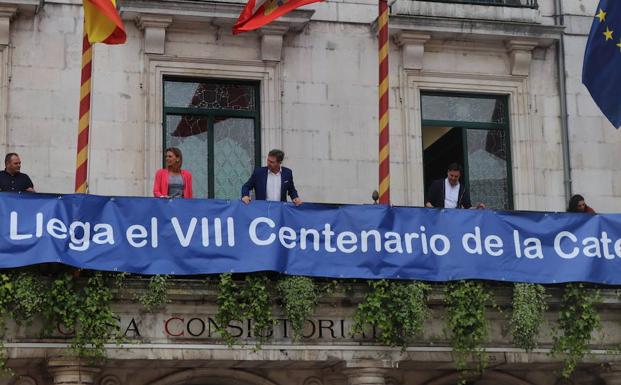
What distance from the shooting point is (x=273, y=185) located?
23.6 metres

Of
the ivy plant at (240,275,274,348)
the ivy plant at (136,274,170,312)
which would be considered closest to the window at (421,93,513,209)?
the ivy plant at (240,275,274,348)

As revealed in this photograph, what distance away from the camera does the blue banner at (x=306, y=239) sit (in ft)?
71.3

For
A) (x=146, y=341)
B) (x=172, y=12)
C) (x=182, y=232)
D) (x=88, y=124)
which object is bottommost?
(x=146, y=341)

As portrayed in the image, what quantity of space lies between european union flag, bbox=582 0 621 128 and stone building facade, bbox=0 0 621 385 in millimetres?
1864

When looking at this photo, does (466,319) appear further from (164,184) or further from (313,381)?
(164,184)

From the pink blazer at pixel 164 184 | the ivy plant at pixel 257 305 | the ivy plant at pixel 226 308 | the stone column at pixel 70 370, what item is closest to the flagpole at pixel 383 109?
the ivy plant at pixel 257 305

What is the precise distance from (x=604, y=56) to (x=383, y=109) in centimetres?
400

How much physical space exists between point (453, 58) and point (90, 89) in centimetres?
680

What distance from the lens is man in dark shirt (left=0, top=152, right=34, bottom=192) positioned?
22.7 meters

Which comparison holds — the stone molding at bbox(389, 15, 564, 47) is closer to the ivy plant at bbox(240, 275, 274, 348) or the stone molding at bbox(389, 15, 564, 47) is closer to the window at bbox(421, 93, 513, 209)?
the window at bbox(421, 93, 513, 209)

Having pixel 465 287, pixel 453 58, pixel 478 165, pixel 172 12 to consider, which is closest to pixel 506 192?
pixel 478 165

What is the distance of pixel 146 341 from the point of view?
861 inches

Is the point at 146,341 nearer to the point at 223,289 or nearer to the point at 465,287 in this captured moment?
the point at 223,289

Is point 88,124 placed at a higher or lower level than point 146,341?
higher
